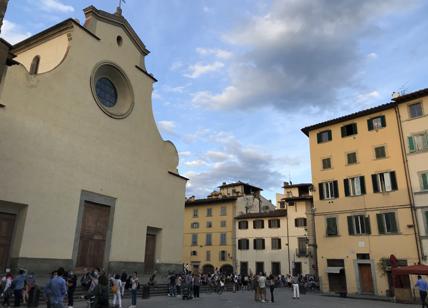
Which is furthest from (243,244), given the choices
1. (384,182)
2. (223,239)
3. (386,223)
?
(384,182)

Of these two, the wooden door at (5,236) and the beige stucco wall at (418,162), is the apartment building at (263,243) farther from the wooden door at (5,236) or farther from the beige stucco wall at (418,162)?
the wooden door at (5,236)

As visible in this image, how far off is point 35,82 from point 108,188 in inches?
300

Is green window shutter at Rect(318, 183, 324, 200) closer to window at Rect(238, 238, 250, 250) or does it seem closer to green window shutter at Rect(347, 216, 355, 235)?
green window shutter at Rect(347, 216, 355, 235)

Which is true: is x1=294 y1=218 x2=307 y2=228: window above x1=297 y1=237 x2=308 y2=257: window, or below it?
above

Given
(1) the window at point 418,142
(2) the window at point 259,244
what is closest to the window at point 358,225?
(1) the window at point 418,142

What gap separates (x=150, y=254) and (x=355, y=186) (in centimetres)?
1645

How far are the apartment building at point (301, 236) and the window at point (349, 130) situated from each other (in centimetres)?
1449

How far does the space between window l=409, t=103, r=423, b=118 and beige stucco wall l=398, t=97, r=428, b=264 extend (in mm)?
209

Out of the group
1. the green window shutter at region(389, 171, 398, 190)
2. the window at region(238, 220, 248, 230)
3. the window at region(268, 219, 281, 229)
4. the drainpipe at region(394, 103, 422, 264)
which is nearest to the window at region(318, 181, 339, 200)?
the green window shutter at region(389, 171, 398, 190)

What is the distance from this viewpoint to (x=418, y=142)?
25.4 m

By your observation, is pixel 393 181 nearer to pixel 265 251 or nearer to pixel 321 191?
pixel 321 191

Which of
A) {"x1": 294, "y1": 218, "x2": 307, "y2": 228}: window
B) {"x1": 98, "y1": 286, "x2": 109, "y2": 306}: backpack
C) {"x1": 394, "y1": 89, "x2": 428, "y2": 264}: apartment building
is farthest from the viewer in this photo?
{"x1": 294, "y1": 218, "x2": 307, "y2": 228}: window

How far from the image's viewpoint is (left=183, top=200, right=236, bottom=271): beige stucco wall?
4906cm

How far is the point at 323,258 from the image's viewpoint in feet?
93.8
